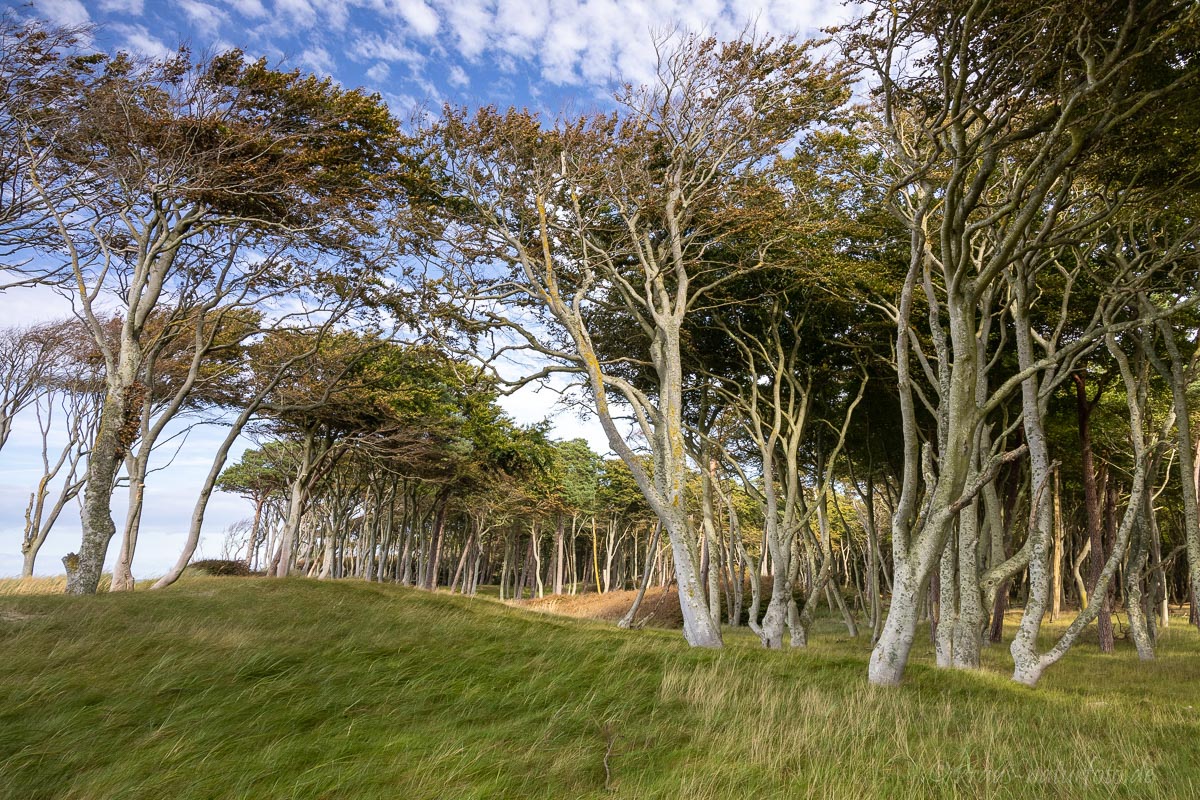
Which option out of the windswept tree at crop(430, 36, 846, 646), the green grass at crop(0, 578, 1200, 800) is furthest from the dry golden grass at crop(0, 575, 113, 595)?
the windswept tree at crop(430, 36, 846, 646)

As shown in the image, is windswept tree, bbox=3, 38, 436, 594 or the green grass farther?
windswept tree, bbox=3, 38, 436, 594

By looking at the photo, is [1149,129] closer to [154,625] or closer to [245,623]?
[245,623]

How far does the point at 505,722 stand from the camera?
6.12m

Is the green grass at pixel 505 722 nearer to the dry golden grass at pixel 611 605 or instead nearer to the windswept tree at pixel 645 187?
the windswept tree at pixel 645 187

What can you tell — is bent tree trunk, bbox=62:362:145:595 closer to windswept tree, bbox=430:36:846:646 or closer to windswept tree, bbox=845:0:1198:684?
windswept tree, bbox=430:36:846:646

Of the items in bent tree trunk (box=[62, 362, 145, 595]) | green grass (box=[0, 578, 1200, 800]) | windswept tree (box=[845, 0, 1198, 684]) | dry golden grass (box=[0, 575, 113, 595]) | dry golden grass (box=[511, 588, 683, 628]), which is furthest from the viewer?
dry golden grass (box=[511, 588, 683, 628])

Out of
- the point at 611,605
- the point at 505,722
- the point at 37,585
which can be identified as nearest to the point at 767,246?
the point at 505,722

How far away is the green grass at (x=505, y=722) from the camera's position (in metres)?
4.84

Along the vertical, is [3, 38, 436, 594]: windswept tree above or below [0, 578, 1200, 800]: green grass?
above

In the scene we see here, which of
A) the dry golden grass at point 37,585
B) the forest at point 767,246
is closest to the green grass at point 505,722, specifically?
the forest at point 767,246

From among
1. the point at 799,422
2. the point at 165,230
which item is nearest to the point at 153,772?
the point at 165,230

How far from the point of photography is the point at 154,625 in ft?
29.6

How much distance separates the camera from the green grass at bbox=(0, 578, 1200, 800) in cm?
484

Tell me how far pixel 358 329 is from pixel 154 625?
428 inches
